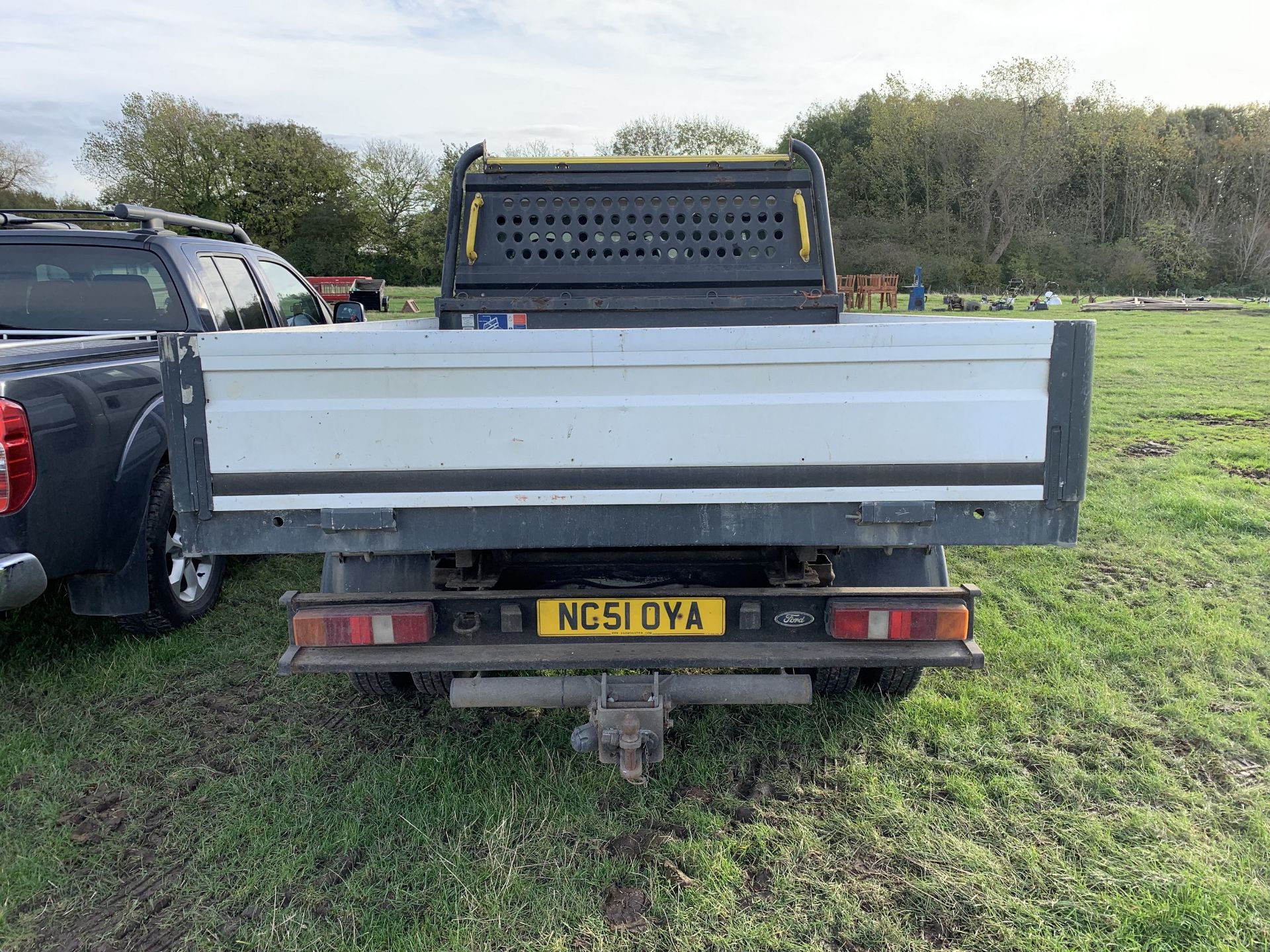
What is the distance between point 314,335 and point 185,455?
50cm

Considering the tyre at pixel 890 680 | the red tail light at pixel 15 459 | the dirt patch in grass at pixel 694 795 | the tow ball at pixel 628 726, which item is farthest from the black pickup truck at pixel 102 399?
the tyre at pixel 890 680

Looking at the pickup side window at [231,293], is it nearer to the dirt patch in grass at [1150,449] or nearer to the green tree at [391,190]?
the dirt patch in grass at [1150,449]

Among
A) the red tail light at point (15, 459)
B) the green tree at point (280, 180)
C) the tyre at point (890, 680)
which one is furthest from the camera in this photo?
the green tree at point (280, 180)

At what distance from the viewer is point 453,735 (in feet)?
10.9

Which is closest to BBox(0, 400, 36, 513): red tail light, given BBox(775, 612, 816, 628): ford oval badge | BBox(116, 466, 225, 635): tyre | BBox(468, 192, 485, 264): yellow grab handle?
BBox(116, 466, 225, 635): tyre

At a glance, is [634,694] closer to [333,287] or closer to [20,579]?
[20,579]

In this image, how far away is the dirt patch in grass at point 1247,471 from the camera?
23.0ft

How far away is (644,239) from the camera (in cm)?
449

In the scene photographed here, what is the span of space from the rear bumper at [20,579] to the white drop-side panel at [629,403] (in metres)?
1.42

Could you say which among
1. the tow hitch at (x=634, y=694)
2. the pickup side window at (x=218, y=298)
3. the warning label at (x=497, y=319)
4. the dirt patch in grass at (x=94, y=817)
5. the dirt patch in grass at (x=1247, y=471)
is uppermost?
the pickup side window at (x=218, y=298)

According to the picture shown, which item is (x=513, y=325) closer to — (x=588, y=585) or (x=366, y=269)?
(x=588, y=585)

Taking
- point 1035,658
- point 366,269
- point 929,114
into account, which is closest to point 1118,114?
point 929,114

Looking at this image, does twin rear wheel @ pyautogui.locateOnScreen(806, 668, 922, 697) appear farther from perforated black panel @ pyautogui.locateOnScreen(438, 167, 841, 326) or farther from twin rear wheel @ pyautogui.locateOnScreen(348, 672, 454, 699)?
perforated black panel @ pyautogui.locateOnScreen(438, 167, 841, 326)

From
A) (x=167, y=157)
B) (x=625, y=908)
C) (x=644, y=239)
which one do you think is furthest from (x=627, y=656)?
(x=167, y=157)
